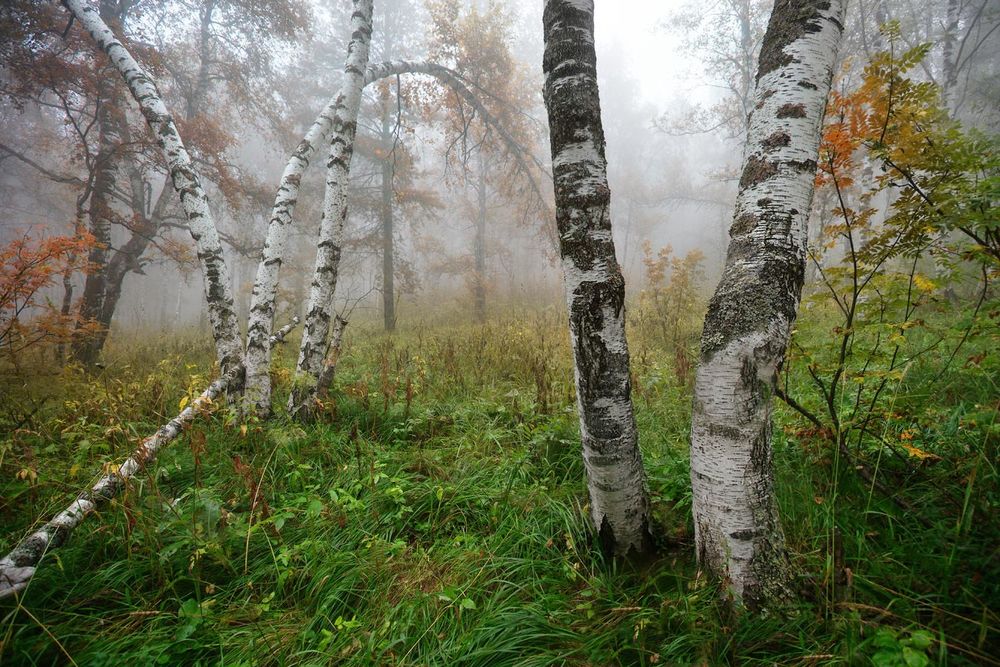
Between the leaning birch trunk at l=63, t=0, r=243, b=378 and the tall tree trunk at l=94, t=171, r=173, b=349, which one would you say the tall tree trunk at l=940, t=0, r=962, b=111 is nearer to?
the leaning birch trunk at l=63, t=0, r=243, b=378

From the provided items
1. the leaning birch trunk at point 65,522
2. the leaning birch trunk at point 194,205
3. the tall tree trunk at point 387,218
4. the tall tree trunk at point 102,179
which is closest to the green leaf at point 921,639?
the leaning birch trunk at point 65,522

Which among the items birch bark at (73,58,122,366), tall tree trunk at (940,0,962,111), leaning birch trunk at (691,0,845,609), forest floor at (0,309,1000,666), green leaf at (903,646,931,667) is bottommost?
forest floor at (0,309,1000,666)

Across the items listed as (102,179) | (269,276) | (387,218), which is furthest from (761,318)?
(387,218)

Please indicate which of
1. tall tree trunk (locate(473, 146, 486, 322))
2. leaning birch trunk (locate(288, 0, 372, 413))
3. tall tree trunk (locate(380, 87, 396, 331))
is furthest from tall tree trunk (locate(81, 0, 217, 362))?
tall tree trunk (locate(473, 146, 486, 322))

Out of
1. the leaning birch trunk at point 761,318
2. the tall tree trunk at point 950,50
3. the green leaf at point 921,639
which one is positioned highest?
the tall tree trunk at point 950,50

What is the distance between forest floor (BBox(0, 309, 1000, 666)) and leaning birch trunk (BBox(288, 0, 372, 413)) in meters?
1.05

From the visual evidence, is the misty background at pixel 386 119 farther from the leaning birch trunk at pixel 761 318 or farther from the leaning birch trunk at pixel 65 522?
the leaning birch trunk at pixel 761 318

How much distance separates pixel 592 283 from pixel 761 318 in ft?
2.20

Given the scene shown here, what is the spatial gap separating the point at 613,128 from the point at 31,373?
87.8 feet

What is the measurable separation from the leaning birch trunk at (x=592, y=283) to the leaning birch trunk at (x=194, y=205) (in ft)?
11.8

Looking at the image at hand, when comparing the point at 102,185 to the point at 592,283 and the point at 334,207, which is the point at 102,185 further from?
the point at 592,283

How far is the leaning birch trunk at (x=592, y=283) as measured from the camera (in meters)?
1.78

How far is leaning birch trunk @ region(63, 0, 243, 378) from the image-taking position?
3836mm

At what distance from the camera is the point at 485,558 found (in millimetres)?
1970
